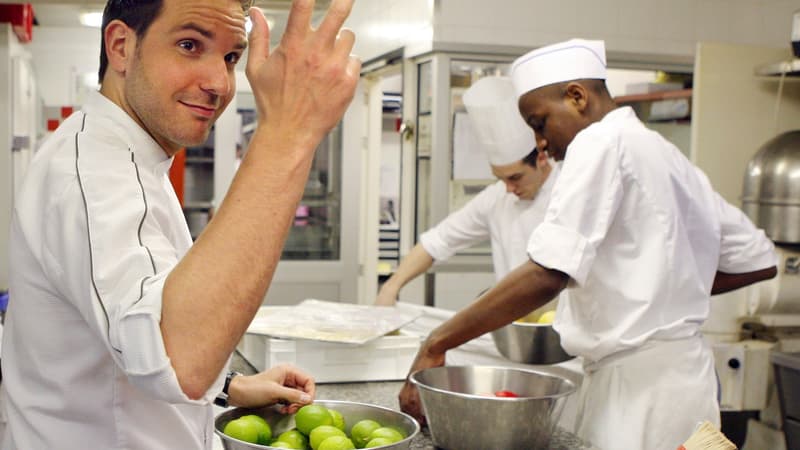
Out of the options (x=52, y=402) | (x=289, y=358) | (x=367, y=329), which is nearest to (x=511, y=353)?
(x=367, y=329)

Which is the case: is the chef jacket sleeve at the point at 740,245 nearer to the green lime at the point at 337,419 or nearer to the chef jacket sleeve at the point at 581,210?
the chef jacket sleeve at the point at 581,210

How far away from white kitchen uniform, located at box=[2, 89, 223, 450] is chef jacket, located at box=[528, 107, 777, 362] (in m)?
1.09

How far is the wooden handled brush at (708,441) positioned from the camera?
125 cm

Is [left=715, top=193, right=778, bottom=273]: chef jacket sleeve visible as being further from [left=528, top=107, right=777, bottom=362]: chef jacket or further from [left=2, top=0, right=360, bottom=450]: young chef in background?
[left=2, top=0, right=360, bottom=450]: young chef in background

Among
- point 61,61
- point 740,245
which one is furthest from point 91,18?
point 740,245

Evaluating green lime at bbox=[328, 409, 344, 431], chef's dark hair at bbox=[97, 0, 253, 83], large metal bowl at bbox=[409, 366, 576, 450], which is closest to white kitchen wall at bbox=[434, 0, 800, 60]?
large metal bowl at bbox=[409, 366, 576, 450]

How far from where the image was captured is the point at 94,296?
2.70ft

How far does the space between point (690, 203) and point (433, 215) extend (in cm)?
205

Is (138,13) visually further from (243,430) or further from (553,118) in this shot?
(553,118)

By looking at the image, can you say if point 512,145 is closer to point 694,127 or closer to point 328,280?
point 694,127

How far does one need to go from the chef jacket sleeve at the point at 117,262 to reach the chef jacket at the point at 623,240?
122cm

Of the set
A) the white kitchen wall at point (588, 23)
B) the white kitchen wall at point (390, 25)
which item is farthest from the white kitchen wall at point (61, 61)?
the white kitchen wall at point (588, 23)

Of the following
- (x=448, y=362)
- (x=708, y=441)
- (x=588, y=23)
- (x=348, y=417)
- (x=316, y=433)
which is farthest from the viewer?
(x=588, y=23)

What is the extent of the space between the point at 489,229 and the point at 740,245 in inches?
56.5
